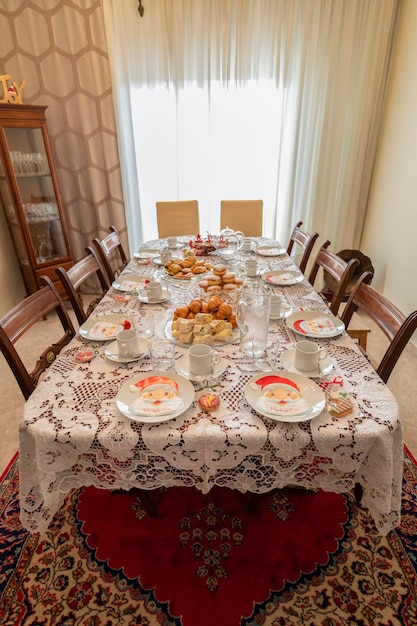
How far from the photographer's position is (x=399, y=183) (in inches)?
106

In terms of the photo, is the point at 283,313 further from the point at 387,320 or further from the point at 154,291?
the point at 154,291

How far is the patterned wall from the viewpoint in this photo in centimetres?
265

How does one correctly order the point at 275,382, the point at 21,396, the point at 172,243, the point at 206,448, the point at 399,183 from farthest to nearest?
the point at 399,183, the point at 172,243, the point at 21,396, the point at 275,382, the point at 206,448

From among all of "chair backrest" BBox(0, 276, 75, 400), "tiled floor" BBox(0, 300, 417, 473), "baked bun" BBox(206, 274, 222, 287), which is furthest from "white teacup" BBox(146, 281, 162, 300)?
"tiled floor" BBox(0, 300, 417, 473)

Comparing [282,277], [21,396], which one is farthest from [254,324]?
[21,396]

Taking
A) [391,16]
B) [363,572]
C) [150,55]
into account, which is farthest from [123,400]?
[391,16]

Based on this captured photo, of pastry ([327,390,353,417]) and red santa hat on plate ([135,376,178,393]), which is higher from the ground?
red santa hat on plate ([135,376,178,393])

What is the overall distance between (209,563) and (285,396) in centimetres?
74

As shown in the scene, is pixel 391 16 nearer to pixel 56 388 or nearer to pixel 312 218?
pixel 312 218

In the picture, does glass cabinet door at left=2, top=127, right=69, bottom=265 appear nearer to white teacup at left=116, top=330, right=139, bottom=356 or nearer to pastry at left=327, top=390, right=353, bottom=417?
white teacup at left=116, top=330, right=139, bottom=356

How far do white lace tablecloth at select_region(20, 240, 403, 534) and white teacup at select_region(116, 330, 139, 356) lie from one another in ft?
0.46

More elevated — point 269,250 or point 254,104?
point 254,104

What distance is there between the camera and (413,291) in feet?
8.25

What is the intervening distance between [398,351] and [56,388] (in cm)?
102
